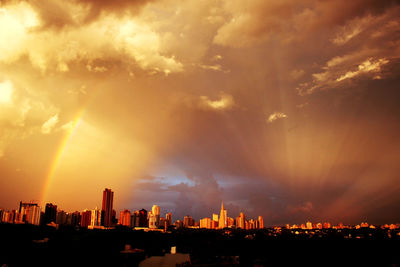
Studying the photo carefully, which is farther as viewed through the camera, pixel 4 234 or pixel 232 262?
pixel 4 234

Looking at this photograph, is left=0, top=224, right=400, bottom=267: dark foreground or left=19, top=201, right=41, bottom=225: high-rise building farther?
left=19, top=201, right=41, bottom=225: high-rise building

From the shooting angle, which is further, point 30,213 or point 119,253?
point 30,213

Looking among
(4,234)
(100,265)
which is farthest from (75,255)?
(4,234)

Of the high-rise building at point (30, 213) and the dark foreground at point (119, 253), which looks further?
the high-rise building at point (30, 213)

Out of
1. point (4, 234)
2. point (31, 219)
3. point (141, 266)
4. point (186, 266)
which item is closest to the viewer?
point (186, 266)

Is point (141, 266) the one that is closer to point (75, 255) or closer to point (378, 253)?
point (75, 255)

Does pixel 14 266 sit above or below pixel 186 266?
below

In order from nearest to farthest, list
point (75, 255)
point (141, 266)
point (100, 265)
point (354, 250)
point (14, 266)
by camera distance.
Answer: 1. point (141, 266)
2. point (14, 266)
3. point (100, 265)
4. point (75, 255)
5. point (354, 250)
